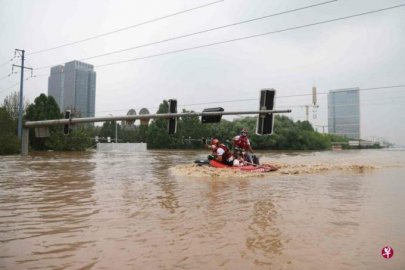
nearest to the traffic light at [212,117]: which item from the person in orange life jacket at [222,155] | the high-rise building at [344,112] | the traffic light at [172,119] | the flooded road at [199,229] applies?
the traffic light at [172,119]

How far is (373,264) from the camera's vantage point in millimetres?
4535

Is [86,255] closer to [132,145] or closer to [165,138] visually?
[132,145]

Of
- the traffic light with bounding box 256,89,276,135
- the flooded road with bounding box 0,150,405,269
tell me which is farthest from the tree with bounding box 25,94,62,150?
the flooded road with bounding box 0,150,405,269

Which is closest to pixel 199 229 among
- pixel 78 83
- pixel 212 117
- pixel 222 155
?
pixel 212 117

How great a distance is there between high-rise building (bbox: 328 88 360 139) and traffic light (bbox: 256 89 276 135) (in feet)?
112

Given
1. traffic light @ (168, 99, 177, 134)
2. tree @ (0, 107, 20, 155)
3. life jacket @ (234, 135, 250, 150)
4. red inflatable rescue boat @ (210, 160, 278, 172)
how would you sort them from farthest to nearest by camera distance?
tree @ (0, 107, 20, 155) → life jacket @ (234, 135, 250, 150) → traffic light @ (168, 99, 177, 134) → red inflatable rescue boat @ (210, 160, 278, 172)

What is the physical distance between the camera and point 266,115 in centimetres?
1588

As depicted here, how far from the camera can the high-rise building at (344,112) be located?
170 feet

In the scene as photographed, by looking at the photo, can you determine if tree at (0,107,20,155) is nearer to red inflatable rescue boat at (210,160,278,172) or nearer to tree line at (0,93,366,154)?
tree line at (0,93,366,154)

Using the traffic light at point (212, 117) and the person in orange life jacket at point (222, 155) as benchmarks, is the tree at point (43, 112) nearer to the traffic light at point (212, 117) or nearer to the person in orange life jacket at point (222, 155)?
the person in orange life jacket at point (222, 155)

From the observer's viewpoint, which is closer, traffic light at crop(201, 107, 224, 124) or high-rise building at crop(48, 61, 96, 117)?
traffic light at crop(201, 107, 224, 124)

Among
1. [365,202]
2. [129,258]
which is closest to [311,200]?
[365,202]

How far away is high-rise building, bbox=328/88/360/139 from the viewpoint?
51.9 m

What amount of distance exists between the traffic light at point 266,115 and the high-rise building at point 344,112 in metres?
34.2
